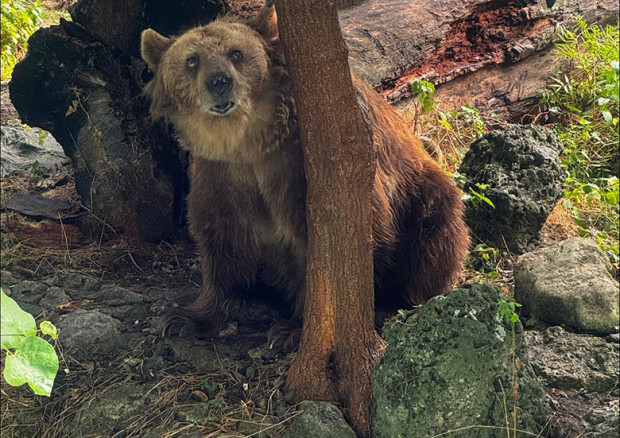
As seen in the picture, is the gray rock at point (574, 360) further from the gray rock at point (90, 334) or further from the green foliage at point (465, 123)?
the green foliage at point (465, 123)

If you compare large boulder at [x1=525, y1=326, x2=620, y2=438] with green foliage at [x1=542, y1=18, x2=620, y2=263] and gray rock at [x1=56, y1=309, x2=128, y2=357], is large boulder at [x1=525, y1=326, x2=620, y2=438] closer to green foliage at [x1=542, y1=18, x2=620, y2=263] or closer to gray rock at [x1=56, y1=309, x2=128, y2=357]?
green foliage at [x1=542, y1=18, x2=620, y2=263]

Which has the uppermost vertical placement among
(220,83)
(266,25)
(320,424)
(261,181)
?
(266,25)

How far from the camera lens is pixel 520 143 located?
4797mm

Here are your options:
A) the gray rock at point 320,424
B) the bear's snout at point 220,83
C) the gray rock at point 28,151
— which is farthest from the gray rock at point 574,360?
the gray rock at point 28,151

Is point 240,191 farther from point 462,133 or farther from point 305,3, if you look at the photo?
point 462,133

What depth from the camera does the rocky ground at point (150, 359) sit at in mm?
3312

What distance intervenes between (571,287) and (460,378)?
915mm

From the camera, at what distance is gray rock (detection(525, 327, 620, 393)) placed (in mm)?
3236

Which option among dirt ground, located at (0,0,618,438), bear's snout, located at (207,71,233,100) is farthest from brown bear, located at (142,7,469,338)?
dirt ground, located at (0,0,618,438)

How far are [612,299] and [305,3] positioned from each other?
197 cm

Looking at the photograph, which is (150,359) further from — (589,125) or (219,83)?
(589,125)

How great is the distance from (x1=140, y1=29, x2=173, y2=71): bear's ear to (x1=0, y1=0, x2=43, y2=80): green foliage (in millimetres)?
2382

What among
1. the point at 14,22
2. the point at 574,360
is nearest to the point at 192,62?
the point at 574,360

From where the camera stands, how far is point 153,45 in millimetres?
3957
